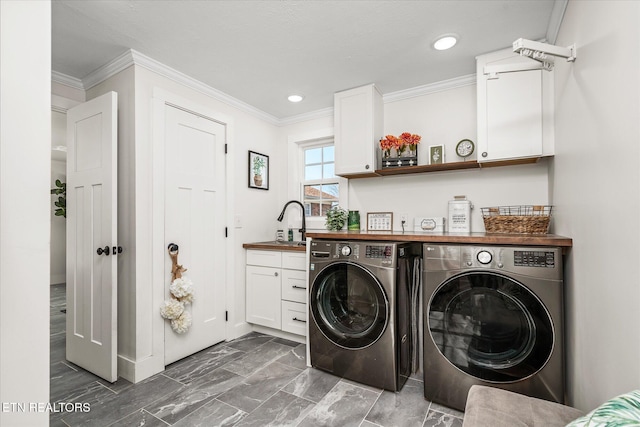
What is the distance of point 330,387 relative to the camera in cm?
205

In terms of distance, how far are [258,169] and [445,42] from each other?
211 cm

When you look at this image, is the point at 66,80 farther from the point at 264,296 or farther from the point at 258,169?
the point at 264,296

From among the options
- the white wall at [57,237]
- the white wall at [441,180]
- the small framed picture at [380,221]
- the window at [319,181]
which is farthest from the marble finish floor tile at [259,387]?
the white wall at [57,237]

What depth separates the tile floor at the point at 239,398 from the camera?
1699 mm

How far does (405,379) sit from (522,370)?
0.80 meters

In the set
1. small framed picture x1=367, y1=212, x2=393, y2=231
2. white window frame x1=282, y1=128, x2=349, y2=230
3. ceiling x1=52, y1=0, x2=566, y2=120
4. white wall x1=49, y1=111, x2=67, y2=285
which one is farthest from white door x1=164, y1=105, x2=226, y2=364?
white wall x1=49, y1=111, x2=67, y2=285

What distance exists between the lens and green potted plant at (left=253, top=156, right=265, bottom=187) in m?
3.21

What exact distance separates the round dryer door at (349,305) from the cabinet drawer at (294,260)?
48 centimetres

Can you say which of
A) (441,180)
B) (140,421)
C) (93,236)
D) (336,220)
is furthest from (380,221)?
(93,236)

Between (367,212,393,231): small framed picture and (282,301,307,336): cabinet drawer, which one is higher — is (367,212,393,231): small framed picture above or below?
above

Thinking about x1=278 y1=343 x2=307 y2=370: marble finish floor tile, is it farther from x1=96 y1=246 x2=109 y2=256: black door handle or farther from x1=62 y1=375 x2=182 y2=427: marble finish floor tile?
x1=96 y1=246 x2=109 y2=256: black door handle

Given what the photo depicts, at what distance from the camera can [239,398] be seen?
1.92 metres

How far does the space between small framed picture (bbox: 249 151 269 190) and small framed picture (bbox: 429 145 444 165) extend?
1.79 m

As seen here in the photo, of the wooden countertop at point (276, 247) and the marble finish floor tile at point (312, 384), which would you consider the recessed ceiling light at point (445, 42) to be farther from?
the marble finish floor tile at point (312, 384)
